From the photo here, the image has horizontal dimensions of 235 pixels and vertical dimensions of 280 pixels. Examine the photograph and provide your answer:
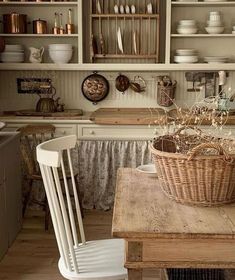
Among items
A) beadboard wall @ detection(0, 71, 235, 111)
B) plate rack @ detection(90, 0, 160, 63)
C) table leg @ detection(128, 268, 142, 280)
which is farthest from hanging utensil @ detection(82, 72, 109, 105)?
table leg @ detection(128, 268, 142, 280)

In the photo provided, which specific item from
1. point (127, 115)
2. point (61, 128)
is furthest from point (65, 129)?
point (127, 115)

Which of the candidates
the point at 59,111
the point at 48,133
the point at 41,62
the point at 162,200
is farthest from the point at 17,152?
the point at 162,200

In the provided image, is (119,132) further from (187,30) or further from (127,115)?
(187,30)

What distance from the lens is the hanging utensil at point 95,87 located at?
177 inches

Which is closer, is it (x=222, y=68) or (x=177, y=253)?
(x=177, y=253)

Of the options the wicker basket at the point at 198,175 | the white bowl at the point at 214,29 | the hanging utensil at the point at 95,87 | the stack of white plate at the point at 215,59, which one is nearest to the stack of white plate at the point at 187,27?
the white bowl at the point at 214,29

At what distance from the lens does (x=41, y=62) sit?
4.43m

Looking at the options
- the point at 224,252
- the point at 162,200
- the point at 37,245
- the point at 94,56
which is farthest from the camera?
the point at 94,56

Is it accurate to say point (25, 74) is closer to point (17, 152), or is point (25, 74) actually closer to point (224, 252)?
point (17, 152)

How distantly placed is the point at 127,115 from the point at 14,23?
1354 millimetres

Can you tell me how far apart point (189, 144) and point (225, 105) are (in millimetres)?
2286

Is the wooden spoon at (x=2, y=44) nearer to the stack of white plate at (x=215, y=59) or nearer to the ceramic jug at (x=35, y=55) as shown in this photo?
the ceramic jug at (x=35, y=55)

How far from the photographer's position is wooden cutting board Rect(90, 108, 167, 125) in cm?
Answer: 397

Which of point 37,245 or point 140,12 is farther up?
point 140,12
